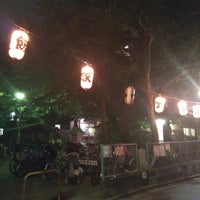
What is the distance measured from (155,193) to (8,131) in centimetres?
2593

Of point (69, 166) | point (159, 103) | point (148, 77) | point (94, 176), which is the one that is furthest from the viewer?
point (159, 103)

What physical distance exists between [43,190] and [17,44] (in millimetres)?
6072

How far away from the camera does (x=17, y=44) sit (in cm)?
1222

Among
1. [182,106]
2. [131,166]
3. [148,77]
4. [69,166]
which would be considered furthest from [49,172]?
[182,106]

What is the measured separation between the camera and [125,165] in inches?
550

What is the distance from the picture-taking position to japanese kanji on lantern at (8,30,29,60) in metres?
12.2

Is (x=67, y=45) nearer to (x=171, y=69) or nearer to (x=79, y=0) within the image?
(x=79, y=0)

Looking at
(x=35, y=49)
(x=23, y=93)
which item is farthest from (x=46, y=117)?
(x=35, y=49)

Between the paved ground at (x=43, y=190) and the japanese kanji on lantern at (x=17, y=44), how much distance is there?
17.0ft

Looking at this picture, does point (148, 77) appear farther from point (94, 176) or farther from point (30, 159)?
point (30, 159)

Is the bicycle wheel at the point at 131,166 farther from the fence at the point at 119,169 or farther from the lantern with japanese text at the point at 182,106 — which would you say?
the lantern with japanese text at the point at 182,106

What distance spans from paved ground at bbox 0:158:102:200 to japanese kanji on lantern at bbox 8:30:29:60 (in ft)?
17.0

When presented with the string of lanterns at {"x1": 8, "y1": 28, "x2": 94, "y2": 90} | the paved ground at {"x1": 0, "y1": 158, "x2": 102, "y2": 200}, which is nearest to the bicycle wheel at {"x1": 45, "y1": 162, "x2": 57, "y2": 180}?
the paved ground at {"x1": 0, "y1": 158, "x2": 102, "y2": 200}

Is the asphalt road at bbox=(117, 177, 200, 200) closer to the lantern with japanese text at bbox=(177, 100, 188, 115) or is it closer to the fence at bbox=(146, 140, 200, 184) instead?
the fence at bbox=(146, 140, 200, 184)
